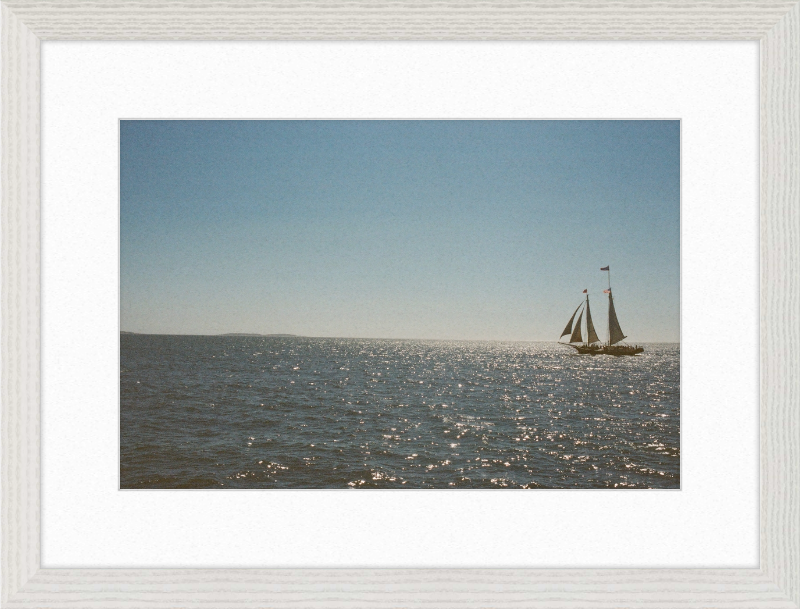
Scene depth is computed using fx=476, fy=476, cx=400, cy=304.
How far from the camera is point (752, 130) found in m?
2.52

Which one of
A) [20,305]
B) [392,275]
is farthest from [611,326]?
[20,305]

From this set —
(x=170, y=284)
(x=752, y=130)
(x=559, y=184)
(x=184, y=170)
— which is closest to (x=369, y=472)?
(x=170, y=284)

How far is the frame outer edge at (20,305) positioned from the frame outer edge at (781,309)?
371 centimetres

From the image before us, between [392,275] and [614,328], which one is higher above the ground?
[392,275]

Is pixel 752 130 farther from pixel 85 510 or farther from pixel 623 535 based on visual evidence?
pixel 85 510

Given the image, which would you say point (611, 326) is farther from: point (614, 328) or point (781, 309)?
point (781, 309)

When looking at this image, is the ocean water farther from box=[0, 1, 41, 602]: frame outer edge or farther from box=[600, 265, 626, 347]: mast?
box=[600, 265, 626, 347]: mast

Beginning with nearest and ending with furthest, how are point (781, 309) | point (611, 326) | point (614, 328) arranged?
point (781, 309), point (611, 326), point (614, 328)

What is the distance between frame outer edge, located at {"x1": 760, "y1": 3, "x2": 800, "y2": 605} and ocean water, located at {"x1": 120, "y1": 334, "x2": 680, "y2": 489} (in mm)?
1653

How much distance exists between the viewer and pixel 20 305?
2434mm

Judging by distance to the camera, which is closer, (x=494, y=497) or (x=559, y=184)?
(x=494, y=497)

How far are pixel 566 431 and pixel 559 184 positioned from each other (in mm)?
8295
